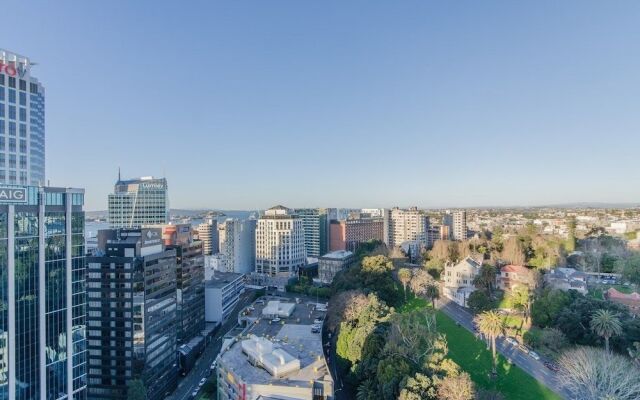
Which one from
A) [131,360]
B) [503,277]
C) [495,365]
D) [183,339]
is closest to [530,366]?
[495,365]

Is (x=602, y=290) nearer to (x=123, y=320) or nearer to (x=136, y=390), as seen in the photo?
(x=136, y=390)

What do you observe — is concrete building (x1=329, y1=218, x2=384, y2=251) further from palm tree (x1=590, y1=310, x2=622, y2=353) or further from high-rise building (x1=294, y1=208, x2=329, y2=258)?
palm tree (x1=590, y1=310, x2=622, y2=353)

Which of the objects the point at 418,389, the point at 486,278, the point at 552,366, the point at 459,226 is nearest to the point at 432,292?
the point at 486,278

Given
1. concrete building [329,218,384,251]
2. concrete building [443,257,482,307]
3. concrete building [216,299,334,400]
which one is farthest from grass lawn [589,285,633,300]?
concrete building [329,218,384,251]

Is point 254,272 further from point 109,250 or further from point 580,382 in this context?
point 580,382

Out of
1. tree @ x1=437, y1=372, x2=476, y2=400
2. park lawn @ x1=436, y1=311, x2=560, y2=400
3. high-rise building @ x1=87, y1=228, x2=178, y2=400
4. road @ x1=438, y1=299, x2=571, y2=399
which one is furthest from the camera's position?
high-rise building @ x1=87, y1=228, x2=178, y2=400
